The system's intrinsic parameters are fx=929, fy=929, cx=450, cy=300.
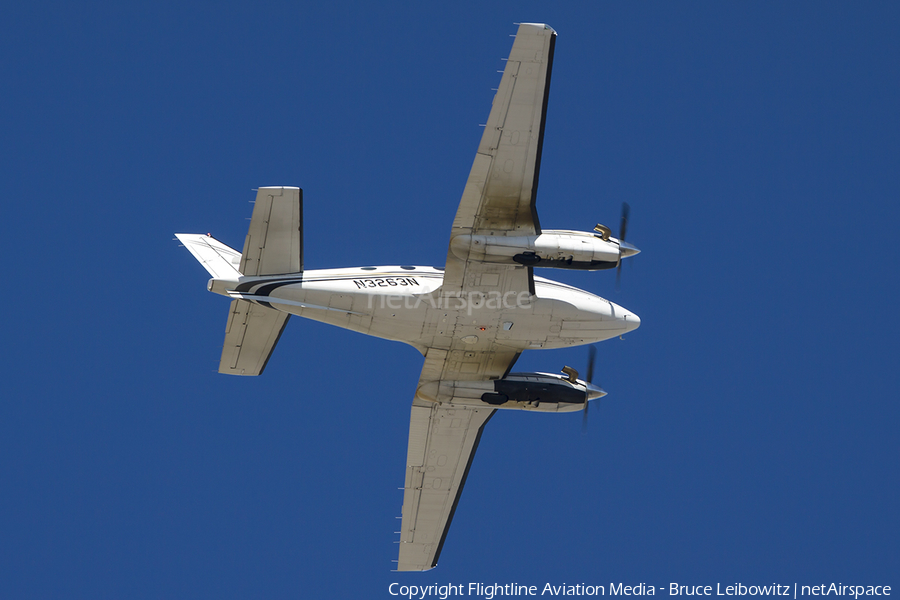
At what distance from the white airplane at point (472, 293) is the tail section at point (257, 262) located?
0.03 metres

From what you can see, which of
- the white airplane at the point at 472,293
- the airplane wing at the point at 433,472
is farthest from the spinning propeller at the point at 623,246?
the airplane wing at the point at 433,472

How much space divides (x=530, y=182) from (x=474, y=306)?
5032 mm

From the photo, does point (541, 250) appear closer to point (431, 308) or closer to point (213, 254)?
point (431, 308)

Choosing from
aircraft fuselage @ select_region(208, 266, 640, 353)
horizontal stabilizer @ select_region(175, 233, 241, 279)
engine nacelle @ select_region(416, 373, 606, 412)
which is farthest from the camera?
engine nacelle @ select_region(416, 373, 606, 412)

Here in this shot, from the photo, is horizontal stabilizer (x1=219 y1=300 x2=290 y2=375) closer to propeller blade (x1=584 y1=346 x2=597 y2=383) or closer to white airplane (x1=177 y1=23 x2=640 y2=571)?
white airplane (x1=177 y1=23 x2=640 y2=571)

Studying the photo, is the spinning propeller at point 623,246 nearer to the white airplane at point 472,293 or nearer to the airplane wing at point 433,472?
the white airplane at point 472,293

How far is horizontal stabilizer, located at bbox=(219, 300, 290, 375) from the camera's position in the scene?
3164 cm

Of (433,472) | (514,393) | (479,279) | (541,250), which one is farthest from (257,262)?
(433,472)

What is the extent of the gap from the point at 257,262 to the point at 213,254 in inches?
121

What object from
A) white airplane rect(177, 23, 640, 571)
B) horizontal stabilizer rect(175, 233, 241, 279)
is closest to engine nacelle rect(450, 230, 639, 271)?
white airplane rect(177, 23, 640, 571)

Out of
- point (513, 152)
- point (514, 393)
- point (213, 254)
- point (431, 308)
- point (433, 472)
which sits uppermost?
point (513, 152)

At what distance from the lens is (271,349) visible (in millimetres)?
32219

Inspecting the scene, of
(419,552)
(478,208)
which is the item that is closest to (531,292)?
(478,208)

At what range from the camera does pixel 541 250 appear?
29875 mm
